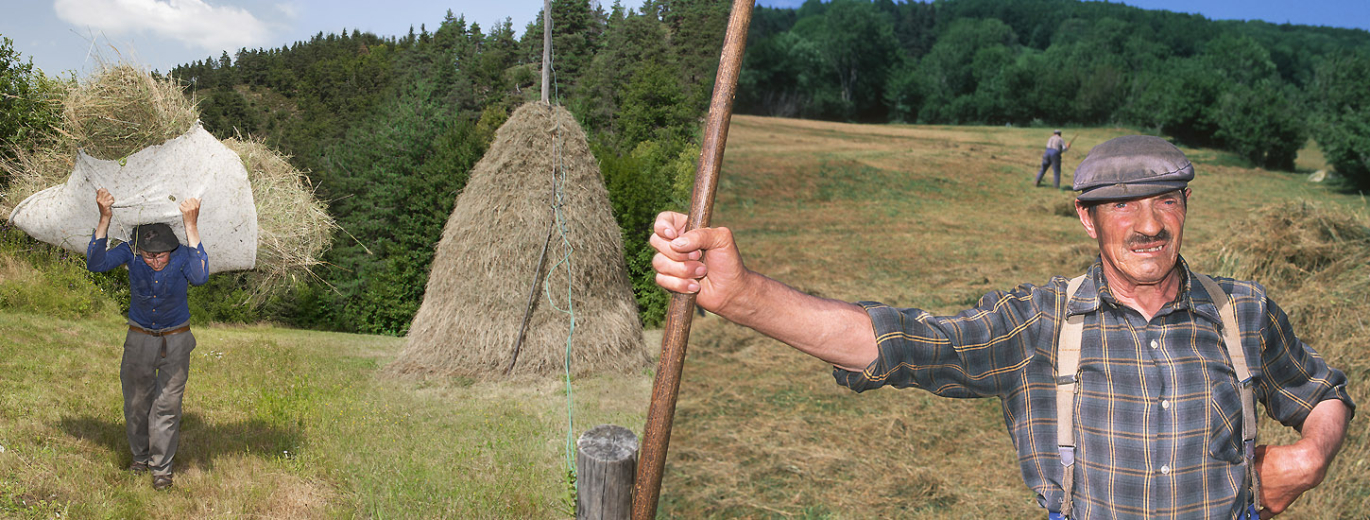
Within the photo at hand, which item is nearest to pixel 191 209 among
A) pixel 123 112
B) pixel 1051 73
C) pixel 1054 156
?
pixel 123 112

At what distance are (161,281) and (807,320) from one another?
141 inches

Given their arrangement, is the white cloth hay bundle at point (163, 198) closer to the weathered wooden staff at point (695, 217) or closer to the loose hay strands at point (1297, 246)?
the weathered wooden staff at point (695, 217)

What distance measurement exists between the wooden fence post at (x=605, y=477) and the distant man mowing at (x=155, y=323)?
8.07ft

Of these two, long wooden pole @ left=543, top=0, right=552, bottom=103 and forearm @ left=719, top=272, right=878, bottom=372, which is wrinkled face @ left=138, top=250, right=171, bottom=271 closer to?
long wooden pole @ left=543, top=0, right=552, bottom=103

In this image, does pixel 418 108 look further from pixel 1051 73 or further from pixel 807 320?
pixel 1051 73

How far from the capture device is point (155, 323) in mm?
3984

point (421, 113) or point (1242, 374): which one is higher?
point (421, 113)

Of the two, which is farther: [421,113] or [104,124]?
[421,113]

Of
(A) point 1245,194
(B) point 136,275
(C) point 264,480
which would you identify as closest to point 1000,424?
(C) point 264,480

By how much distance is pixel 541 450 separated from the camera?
4.68 m

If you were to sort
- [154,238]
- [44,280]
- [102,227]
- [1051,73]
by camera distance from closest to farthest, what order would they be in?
[102,227], [154,238], [44,280], [1051,73]

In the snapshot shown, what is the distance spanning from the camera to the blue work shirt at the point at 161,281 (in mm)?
3893

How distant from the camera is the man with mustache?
1982 mm

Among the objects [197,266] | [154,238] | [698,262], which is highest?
[698,262]
